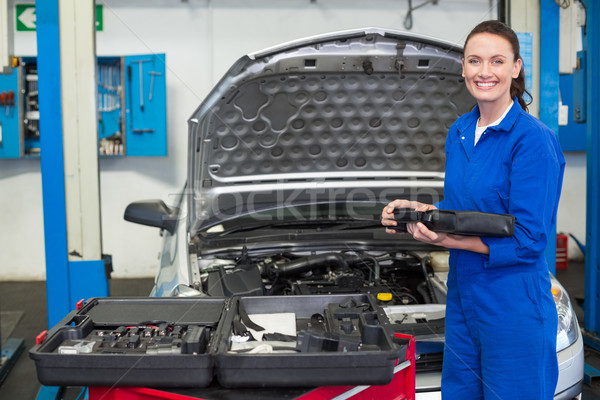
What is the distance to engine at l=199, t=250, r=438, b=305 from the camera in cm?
A: 240

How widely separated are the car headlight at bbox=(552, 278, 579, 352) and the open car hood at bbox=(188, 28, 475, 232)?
82cm

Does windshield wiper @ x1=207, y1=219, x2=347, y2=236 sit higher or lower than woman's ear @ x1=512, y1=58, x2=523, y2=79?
lower

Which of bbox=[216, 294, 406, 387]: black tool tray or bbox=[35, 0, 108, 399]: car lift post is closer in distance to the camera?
bbox=[216, 294, 406, 387]: black tool tray

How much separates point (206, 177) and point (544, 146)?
1.62 m

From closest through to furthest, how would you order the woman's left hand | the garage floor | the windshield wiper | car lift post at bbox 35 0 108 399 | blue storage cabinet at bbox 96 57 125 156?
1. the woman's left hand
2. car lift post at bbox 35 0 108 399
3. the windshield wiper
4. the garage floor
5. blue storage cabinet at bbox 96 57 125 156

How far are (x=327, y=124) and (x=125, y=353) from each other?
5.64ft

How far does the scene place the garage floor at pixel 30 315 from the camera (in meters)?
3.24

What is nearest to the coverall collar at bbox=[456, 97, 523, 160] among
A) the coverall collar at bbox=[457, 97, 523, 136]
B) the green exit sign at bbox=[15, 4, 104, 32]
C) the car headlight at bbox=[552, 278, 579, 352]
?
the coverall collar at bbox=[457, 97, 523, 136]

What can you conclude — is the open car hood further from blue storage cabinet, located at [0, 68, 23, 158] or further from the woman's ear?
blue storage cabinet, located at [0, 68, 23, 158]

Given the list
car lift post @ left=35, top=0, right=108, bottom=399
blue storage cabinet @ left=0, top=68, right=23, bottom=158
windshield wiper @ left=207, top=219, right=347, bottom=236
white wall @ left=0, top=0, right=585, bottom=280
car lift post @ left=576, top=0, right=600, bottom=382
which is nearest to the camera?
car lift post @ left=35, top=0, right=108, bottom=399

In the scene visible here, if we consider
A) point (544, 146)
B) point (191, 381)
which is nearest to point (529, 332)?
point (544, 146)

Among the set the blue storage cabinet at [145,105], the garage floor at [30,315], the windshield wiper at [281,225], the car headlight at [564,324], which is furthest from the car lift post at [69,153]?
the blue storage cabinet at [145,105]

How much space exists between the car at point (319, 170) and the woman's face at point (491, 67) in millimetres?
636

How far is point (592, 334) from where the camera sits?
3.90 m
